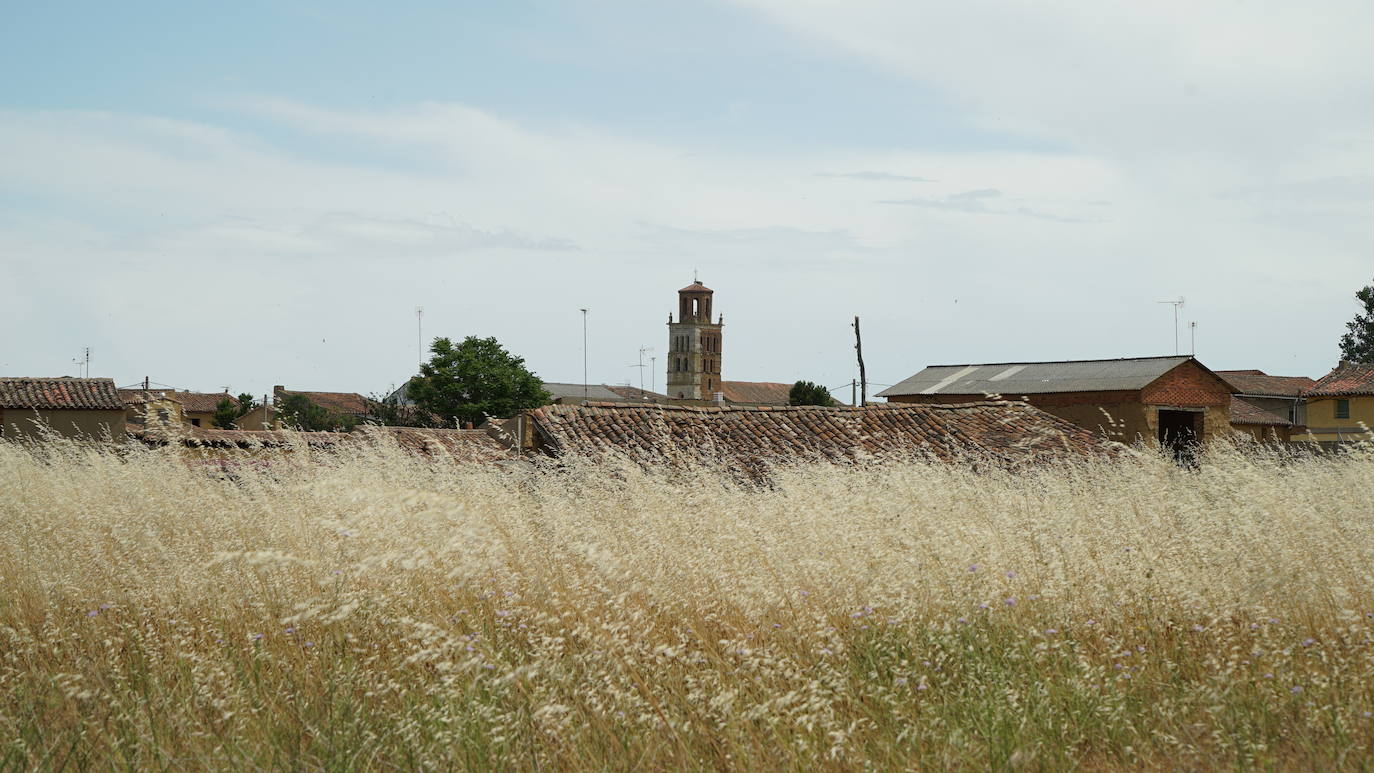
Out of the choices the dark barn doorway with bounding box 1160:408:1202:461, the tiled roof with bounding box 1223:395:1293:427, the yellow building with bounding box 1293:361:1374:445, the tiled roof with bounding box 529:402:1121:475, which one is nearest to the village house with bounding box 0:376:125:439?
the tiled roof with bounding box 529:402:1121:475

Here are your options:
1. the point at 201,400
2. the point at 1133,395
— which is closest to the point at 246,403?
the point at 201,400

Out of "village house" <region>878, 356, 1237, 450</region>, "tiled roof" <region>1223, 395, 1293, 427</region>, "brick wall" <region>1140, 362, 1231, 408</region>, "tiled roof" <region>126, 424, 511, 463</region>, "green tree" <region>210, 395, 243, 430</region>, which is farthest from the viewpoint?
"green tree" <region>210, 395, 243, 430</region>

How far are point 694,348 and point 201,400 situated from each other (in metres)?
66.8

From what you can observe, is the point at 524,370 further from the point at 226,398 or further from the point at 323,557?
the point at 323,557

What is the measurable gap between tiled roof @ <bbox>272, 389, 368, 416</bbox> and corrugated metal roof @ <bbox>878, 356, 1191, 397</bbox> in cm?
5445

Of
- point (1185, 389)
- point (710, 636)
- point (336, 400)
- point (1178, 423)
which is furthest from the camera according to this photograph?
point (336, 400)

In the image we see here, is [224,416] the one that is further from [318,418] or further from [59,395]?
[59,395]

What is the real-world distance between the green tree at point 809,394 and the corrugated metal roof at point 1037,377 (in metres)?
17.5

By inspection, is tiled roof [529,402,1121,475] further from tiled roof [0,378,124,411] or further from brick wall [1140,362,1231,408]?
tiled roof [0,378,124,411]

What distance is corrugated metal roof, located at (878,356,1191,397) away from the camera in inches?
1350

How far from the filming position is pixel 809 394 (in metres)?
61.6

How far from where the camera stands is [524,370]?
72750 millimetres

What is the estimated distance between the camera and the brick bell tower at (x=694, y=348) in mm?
133625

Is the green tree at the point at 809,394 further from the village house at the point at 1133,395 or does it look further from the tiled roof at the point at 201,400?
the tiled roof at the point at 201,400
